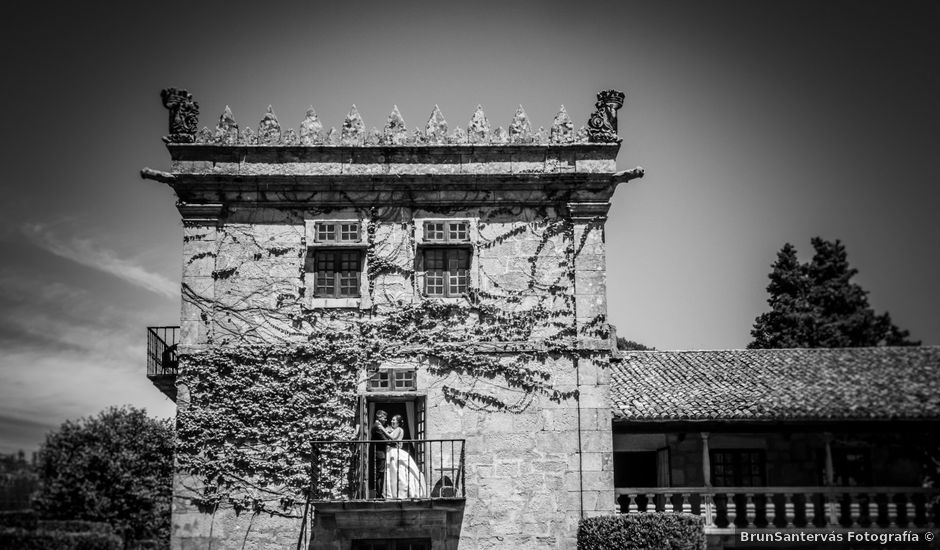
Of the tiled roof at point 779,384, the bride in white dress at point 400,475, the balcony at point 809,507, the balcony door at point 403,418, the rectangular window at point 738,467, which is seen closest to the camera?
the bride in white dress at point 400,475

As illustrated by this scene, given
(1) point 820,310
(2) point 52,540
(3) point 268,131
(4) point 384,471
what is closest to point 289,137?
(3) point 268,131

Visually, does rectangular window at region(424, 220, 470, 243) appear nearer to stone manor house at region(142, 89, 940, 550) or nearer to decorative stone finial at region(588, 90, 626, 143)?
stone manor house at region(142, 89, 940, 550)

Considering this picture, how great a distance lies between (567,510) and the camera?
16.2 metres

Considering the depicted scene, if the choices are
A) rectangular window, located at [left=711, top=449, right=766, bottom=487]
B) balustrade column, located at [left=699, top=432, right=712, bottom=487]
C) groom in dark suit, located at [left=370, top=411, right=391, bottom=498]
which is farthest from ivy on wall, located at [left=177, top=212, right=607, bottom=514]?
rectangular window, located at [left=711, top=449, right=766, bottom=487]

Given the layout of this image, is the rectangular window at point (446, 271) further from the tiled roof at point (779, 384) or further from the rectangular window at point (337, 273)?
the tiled roof at point (779, 384)

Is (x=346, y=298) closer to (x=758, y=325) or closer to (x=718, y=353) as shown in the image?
(x=718, y=353)

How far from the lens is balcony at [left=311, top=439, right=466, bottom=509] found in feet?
52.1

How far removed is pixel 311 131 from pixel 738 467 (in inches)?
478

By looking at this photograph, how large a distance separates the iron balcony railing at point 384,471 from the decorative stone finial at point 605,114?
6.91 m

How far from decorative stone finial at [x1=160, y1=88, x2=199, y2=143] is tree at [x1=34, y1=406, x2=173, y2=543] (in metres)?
23.7

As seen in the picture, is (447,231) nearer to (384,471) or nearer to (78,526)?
(384,471)

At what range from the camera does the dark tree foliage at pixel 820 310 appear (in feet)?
112

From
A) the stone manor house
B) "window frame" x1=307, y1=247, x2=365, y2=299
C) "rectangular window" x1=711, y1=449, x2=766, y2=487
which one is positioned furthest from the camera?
"rectangular window" x1=711, y1=449, x2=766, y2=487

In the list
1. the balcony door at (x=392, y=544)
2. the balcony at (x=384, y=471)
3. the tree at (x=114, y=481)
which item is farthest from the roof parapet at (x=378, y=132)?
the tree at (x=114, y=481)
